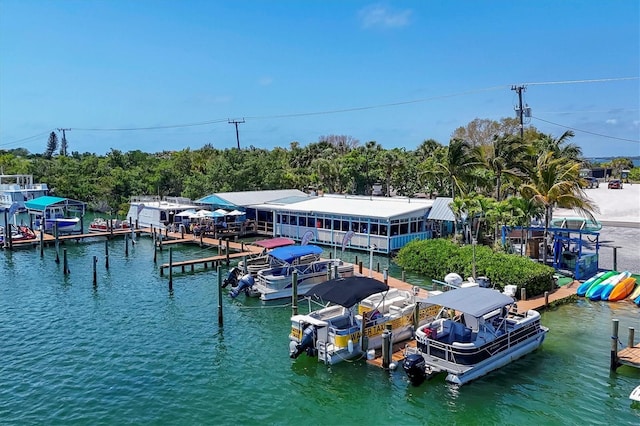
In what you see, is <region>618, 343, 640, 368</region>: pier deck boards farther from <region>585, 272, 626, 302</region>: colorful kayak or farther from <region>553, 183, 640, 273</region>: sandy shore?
<region>553, 183, 640, 273</region>: sandy shore

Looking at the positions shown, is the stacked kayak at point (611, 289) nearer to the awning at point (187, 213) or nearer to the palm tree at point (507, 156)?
the palm tree at point (507, 156)

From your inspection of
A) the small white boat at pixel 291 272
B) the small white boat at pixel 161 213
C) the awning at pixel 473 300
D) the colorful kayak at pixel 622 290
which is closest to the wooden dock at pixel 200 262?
the small white boat at pixel 291 272

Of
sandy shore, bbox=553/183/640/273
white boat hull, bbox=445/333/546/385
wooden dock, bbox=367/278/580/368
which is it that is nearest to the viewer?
white boat hull, bbox=445/333/546/385

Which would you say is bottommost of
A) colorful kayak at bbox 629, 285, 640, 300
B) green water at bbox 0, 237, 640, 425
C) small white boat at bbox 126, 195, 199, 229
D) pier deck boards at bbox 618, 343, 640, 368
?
green water at bbox 0, 237, 640, 425

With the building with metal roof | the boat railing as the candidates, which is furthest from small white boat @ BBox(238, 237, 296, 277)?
the boat railing

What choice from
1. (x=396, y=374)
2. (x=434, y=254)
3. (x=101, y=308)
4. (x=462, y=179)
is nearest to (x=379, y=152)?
(x=462, y=179)

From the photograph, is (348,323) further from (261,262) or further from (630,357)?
(261,262)
